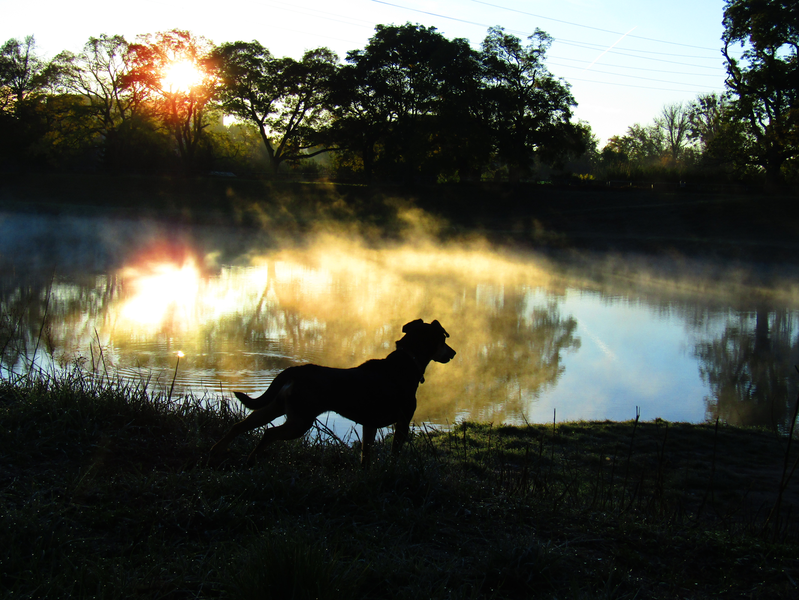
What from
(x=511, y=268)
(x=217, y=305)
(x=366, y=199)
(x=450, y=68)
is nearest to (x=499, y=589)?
(x=217, y=305)

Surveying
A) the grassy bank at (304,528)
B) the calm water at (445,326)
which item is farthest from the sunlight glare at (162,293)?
the grassy bank at (304,528)

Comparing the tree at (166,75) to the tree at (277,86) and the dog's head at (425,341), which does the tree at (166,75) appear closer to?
the tree at (277,86)

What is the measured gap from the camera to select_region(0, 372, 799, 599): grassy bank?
3.04 meters

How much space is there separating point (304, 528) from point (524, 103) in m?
47.9

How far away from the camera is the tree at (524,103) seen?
157 feet

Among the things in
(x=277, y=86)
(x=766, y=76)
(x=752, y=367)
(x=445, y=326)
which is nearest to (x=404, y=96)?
(x=277, y=86)

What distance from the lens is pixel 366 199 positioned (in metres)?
46.5

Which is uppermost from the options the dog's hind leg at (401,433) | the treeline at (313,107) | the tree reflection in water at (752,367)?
the treeline at (313,107)

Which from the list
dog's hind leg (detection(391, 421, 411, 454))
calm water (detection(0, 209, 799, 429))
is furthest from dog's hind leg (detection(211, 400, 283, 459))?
calm water (detection(0, 209, 799, 429))

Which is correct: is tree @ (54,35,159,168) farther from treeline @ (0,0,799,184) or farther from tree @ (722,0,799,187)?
tree @ (722,0,799,187)

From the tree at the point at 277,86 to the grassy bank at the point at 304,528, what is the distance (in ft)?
171

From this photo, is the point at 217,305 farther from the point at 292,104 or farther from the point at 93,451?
the point at 292,104

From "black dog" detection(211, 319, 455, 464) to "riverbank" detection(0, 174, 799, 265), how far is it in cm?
2857

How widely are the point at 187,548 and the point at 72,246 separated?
2588 cm
